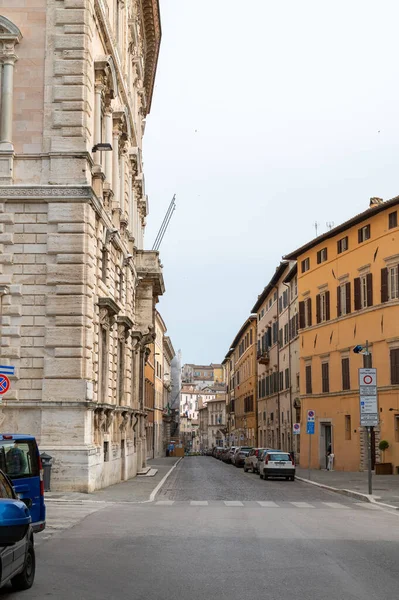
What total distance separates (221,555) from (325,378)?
123ft

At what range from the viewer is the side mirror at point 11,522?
26.9 ft

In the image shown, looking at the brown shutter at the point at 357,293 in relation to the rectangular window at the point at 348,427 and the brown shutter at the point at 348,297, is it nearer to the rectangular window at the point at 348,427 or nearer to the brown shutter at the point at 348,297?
the brown shutter at the point at 348,297

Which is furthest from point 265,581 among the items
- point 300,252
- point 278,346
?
point 278,346

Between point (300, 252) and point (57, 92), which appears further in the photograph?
point (300, 252)

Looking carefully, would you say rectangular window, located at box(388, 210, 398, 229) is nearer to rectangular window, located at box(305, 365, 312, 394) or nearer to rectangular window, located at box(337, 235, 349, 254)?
rectangular window, located at box(337, 235, 349, 254)

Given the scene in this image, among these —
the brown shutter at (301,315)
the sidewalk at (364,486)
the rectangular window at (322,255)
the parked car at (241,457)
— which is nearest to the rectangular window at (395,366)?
the sidewalk at (364,486)

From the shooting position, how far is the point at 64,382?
2433 cm

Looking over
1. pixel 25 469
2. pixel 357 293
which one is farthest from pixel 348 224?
pixel 25 469

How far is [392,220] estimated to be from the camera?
4106 cm

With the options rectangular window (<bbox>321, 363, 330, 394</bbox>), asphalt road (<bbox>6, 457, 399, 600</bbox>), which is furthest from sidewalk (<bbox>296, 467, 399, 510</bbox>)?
rectangular window (<bbox>321, 363, 330, 394</bbox>)

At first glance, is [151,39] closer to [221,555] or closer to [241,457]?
[241,457]

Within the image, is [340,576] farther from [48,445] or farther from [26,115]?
[26,115]

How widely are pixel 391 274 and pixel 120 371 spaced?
14.5 metres

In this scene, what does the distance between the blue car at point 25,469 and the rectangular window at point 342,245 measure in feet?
115
